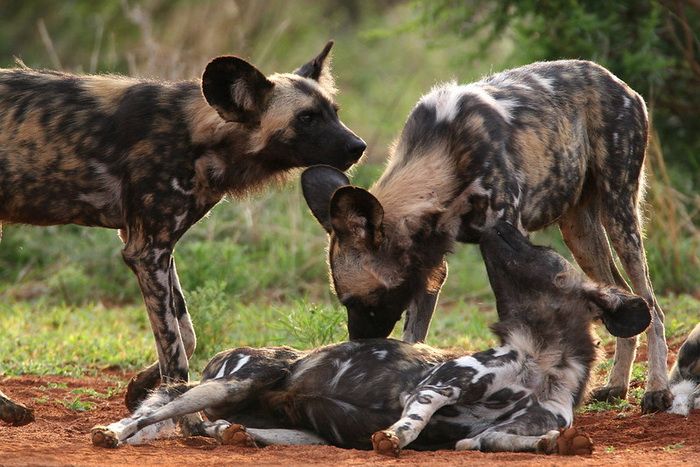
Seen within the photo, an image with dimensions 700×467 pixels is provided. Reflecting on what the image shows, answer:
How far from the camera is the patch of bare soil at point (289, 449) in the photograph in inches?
125

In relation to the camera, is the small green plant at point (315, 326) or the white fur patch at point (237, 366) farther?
the small green plant at point (315, 326)

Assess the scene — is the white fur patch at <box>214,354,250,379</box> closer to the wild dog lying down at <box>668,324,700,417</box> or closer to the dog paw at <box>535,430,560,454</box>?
the dog paw at <box>535,430,560,454</box>

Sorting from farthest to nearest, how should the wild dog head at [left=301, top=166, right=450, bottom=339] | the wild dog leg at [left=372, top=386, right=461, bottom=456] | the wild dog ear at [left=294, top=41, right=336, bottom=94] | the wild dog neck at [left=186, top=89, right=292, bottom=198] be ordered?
the wild dog ear at [left=294, top=41, right=336, bottom=94] → the wild dog neck at [left=186, top=89, right=292, bottom=198] → the wild dog head at [left=301, top=166, right=450, bottom=339] → the wild dog leg at [left=372, top=386, right=461, bottom=456]

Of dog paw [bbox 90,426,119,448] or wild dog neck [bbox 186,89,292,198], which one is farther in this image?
wild dog neck [bbox 186,89,292,198]

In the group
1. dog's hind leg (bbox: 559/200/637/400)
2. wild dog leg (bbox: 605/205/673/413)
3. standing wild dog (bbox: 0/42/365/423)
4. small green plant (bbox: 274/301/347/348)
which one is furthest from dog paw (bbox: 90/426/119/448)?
dog's hind leg (bbox: 559/200/637/400)

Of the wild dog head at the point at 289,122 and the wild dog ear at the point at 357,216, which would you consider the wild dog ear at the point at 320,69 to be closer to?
the wild dog head at the point at 289,122

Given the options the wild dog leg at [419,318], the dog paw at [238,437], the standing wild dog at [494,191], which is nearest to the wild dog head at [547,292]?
the standing wild dog at [494,191]

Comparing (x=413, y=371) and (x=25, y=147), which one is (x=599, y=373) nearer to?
(x=413, y=371)

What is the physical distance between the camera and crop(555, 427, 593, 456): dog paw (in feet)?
10.8

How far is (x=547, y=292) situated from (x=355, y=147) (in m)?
0.94

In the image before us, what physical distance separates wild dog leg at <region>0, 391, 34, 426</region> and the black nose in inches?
57.4

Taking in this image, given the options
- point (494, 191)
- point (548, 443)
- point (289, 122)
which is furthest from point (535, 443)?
point (289, 122)

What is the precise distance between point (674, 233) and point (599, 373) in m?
2.04

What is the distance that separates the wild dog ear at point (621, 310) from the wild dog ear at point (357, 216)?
0.74 m
